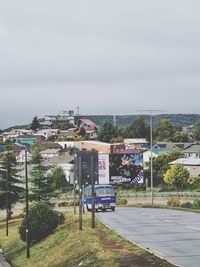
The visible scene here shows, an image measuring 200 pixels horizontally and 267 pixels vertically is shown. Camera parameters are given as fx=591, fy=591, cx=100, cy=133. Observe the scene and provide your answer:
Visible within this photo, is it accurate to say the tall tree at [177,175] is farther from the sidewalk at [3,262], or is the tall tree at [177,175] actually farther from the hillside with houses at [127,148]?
the sidewalk at [3,262]

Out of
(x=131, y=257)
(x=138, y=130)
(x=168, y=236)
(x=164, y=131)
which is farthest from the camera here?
(x=138, y=130)

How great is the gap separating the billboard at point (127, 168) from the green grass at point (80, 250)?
39.7 meters

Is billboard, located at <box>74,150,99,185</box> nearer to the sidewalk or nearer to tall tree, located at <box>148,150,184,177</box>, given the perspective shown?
the sidewalk

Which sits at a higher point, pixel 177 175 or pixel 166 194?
pixel 177 175

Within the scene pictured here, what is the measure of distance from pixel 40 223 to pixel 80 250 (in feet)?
38.5

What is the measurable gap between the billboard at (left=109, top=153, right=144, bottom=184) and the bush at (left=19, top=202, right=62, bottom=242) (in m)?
43.8

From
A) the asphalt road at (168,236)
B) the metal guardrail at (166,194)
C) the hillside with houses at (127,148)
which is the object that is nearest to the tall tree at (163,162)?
the hillside with houses at (127,148)

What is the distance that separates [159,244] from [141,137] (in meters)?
152

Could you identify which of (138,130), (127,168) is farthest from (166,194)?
(138,130)

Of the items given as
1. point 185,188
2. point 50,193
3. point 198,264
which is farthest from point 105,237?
point 185,188

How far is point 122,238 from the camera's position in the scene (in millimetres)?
25938

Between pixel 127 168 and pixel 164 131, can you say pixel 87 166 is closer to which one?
pixel 127 168

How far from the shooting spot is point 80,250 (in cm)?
2608

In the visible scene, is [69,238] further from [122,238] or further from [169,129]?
[169,129]
